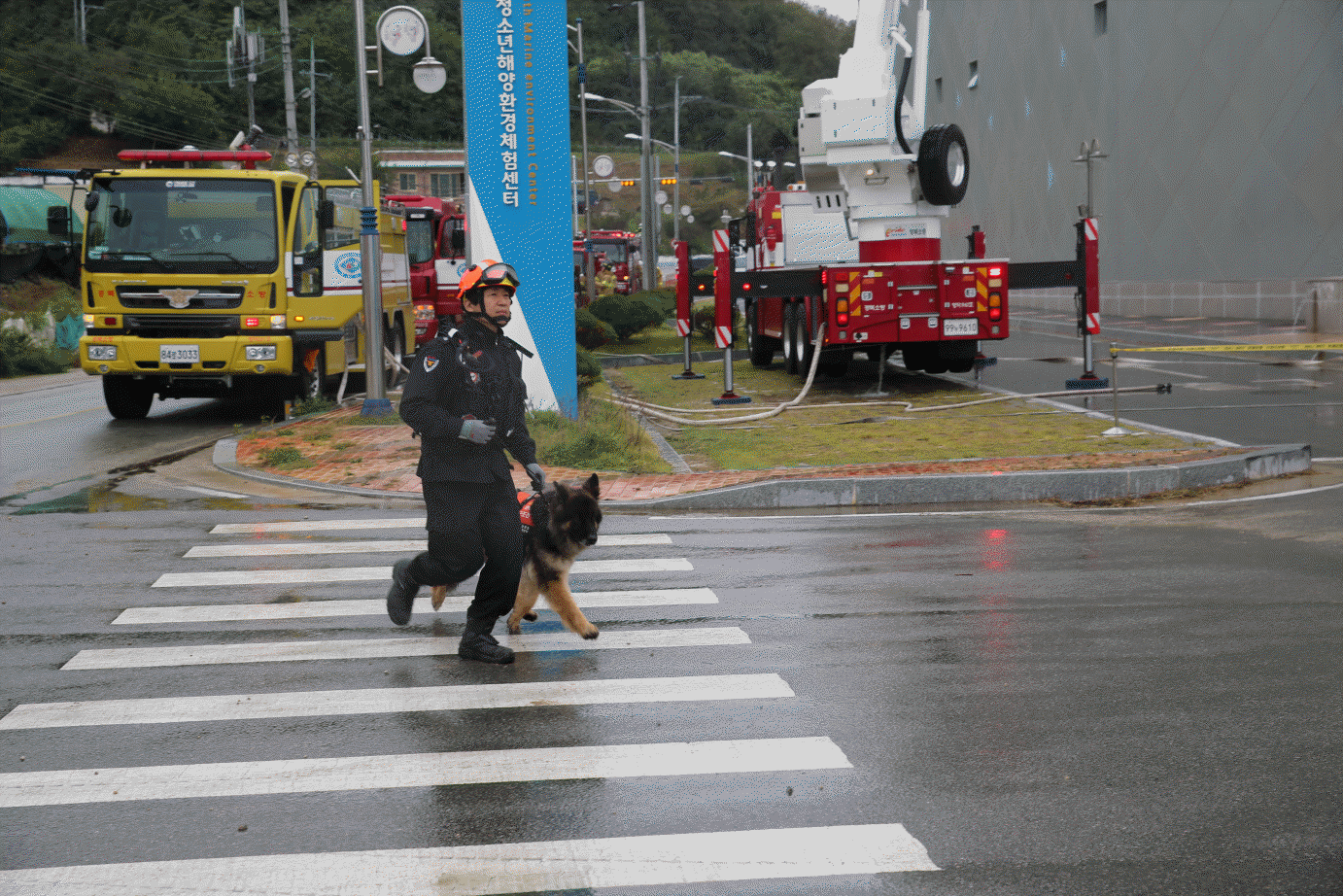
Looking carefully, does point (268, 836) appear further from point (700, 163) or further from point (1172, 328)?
point (700, 163)

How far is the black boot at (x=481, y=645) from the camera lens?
657 centimetres

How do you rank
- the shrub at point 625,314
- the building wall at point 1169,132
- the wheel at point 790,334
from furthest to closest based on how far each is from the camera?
the shrub at point 625,314 → the building wall at point 1169,132 → the wheel at point 790,334

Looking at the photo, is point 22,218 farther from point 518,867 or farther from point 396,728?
point 518,867

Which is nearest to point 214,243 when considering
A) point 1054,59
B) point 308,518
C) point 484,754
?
point 308,518

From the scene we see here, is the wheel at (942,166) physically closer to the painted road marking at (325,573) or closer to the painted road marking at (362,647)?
the painted road marking at (325,573)

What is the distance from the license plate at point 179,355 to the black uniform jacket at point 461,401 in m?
11.1

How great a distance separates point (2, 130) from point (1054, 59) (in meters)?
71.1

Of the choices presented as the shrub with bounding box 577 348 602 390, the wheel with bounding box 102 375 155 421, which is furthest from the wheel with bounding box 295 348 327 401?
the shrub with bounding box 577 348 602 390

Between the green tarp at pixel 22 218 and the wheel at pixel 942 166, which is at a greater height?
the green tarp at pixel 22 218

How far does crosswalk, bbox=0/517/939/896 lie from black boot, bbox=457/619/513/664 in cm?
8

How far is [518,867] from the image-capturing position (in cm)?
419

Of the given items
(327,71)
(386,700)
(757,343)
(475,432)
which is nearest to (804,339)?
(757,343)

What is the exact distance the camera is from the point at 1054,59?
4494cm

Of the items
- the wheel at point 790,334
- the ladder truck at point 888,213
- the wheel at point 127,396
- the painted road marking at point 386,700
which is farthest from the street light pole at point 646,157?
the painted road marking at point 386,700
